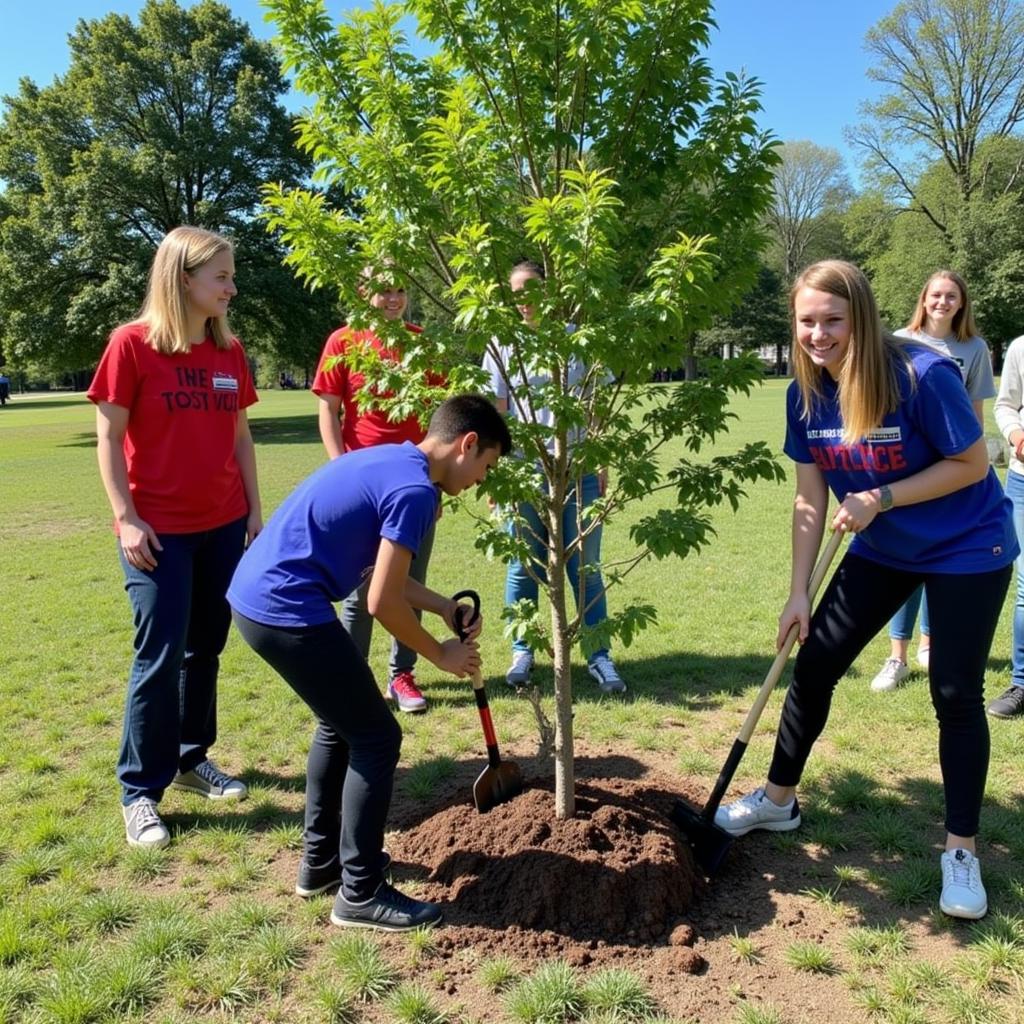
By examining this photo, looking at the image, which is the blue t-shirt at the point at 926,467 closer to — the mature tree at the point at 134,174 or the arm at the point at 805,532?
the arm at the point at 805,532

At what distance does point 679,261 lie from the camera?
2.65 meters

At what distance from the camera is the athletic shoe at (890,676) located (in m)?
5.21

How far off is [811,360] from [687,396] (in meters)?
0.49

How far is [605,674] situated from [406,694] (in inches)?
50.9

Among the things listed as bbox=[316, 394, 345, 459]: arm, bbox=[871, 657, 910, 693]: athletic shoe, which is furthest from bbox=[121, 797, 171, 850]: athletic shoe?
bbox=[871, 657, 910, 693]: athletic shoe

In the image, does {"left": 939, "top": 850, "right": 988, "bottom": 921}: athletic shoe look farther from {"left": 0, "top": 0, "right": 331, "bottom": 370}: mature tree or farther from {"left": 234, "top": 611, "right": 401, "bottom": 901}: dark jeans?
{"left": 0, "top": 0, "right": 331, "bottom": 370}: mature tree

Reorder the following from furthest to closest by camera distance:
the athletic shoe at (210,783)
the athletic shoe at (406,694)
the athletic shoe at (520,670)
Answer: the athletic shoe at (520,670) → the athletic shoe at (406,694) → the athletic shoe at (210,783)

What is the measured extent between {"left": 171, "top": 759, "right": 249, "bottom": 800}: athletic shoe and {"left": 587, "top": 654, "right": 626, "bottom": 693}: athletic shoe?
2301 mm

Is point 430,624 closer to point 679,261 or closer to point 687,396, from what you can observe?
point 687,396

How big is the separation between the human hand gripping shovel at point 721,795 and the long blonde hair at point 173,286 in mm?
2895

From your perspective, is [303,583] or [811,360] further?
[811,360]

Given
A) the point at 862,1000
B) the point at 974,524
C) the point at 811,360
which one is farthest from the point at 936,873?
the point at 811,360

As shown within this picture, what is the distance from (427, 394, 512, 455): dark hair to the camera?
2.85 m

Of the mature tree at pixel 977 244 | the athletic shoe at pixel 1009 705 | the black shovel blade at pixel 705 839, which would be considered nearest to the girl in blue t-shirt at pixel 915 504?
the black shovel blade at pixel 705 839
